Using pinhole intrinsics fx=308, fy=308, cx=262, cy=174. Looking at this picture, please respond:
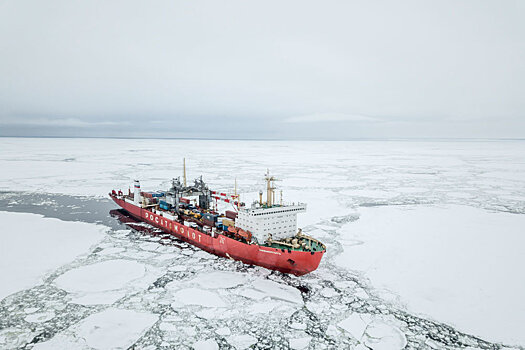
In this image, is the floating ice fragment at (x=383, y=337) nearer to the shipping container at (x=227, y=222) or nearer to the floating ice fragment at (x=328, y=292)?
the floating ice fragment at (x=328, y=292)

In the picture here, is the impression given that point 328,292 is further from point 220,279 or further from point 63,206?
point 63,206

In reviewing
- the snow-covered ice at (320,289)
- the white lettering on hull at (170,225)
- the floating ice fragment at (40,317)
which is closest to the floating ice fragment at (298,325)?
the snow-covered ice at (320,289)

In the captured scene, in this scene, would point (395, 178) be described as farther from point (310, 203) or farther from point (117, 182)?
point (117, 182)

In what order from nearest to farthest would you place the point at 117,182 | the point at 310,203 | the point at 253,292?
the point at 253,292, the point at 310,203, the point at 117,182

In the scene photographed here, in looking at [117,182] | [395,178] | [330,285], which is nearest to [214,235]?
[330,285]

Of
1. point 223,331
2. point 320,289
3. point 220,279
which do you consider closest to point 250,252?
point 220,279

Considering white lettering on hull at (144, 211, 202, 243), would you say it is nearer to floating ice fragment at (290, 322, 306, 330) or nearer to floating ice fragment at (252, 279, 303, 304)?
floating ice fragment at (252, 279, 303, 304)
